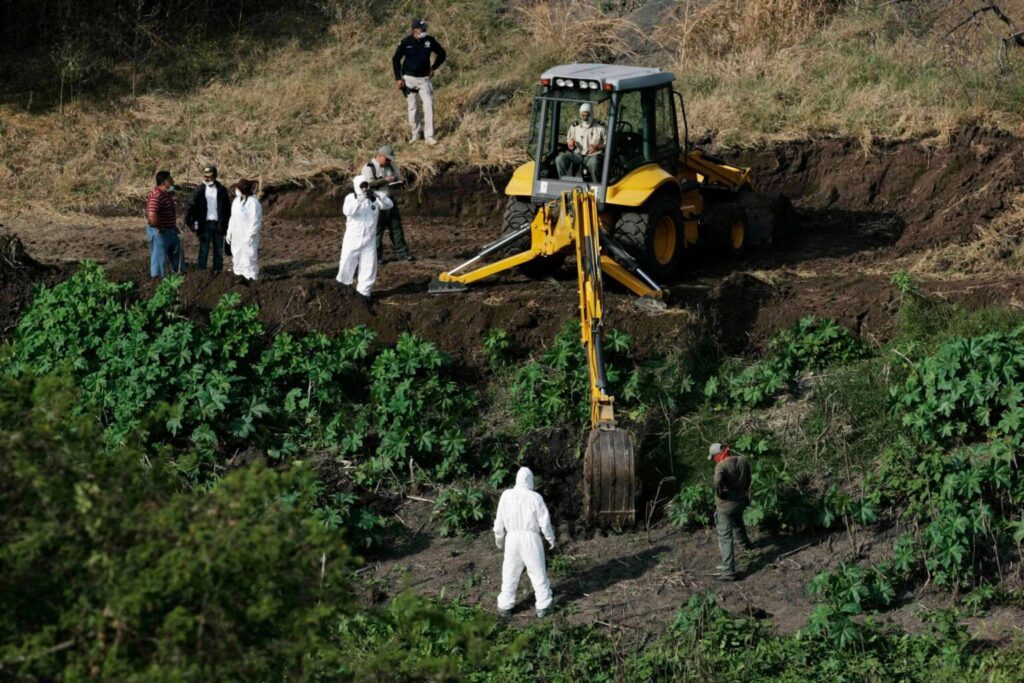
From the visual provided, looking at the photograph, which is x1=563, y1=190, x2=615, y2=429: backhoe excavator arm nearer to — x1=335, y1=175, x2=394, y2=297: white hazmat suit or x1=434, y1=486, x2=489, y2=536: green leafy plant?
x1=434, y1=486, x2=489, y2=536: green leafy plant

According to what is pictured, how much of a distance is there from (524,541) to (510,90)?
495 inches

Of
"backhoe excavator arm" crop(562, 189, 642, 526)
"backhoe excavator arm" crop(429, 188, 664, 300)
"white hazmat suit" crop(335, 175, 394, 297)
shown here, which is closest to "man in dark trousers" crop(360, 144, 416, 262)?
"white hazmat suit" crop(335, 175, 394, 297)

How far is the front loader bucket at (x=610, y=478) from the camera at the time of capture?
532 inches

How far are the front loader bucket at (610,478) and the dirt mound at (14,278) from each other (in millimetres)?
6607

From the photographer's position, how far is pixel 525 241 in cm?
1675

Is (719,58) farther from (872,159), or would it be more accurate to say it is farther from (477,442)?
(477,442)

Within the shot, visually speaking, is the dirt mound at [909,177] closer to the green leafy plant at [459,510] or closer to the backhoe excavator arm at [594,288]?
the backhoe excavator arm at [594,288]

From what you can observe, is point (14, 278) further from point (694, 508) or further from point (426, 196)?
point (694, 508)

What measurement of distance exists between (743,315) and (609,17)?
36.8 feet

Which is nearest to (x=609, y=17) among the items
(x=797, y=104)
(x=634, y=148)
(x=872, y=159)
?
(x=797, y=104)

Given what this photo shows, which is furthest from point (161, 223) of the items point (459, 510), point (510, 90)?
point (510, 90)

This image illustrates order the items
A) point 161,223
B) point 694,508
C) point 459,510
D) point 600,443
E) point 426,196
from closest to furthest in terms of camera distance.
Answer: point 600,443 < point 694,508 < point 459,510 < point 161,223 < point 426,196

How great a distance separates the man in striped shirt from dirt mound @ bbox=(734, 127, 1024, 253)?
27.5 feet

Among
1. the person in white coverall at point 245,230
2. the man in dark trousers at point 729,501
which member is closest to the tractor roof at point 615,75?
the person in white coverall at point 245,230
